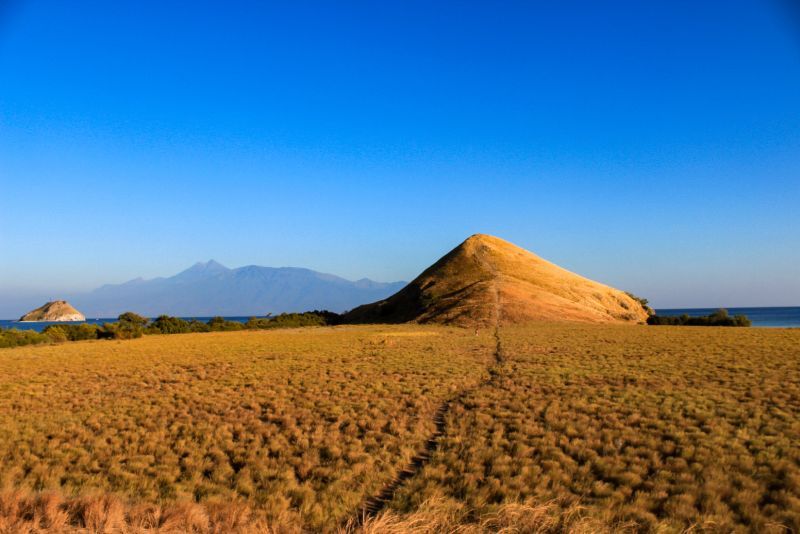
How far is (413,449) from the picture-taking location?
11.5 metres

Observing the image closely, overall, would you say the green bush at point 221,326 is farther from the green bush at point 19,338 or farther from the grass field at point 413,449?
the grass field at point 413,449

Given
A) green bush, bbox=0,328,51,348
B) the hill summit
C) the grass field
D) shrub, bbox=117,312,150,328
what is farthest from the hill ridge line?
shrub, bbox=117,312,150,328

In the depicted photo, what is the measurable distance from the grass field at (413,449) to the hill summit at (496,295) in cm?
4746

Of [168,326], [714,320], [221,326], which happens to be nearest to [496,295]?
[714,320]

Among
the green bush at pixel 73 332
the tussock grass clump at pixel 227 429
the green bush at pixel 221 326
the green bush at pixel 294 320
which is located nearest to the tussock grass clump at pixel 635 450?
the tussock grass clump at pixel 227 429

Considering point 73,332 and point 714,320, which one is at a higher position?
point 73,332

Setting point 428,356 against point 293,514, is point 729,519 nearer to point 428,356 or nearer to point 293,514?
point 293,514

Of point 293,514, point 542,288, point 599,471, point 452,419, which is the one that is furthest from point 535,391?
point 542,288

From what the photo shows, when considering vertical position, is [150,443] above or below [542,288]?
below

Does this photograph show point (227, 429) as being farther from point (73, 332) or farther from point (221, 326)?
point (221, 326)

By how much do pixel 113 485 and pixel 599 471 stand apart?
33.5 ft

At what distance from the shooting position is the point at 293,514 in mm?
7840

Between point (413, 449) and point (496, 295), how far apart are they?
7311 cm

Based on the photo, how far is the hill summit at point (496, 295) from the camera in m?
73.8
